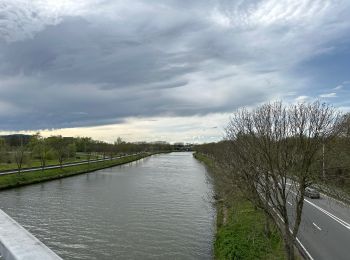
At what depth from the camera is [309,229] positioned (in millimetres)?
27312

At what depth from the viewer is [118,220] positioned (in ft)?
→ 111

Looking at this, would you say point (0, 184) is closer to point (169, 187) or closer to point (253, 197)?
point (169, 187)

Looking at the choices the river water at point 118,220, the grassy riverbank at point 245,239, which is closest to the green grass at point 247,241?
the grassy riverbank at point 245,239

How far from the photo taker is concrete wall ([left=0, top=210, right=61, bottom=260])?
8.76ft

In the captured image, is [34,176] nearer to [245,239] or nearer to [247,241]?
[245,239]

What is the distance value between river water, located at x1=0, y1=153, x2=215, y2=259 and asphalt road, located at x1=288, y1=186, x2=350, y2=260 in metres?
6.23

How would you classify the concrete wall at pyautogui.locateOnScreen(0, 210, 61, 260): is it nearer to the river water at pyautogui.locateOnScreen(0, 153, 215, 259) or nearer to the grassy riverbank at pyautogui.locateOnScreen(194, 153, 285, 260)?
the grassy riverbank at pyautogui.locateOnScreen(194, 153, 285, 260)

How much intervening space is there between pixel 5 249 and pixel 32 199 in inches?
1795

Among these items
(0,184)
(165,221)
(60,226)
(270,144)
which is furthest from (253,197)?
(0,184)

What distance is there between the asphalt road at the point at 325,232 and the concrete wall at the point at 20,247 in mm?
19811

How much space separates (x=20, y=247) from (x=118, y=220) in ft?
104

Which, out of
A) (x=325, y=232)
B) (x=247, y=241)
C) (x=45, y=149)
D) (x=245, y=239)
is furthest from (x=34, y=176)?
(x=325, y=232)

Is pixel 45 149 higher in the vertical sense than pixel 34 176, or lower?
higher

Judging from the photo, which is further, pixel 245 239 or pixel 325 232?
pixel 325 232
